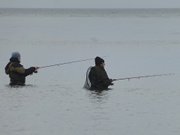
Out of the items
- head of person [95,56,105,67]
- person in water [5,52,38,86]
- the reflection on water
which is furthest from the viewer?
person in water [5,52,38,86]

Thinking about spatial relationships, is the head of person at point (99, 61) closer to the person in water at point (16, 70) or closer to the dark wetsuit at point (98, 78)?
the dark wetsuit at point (98, 78)

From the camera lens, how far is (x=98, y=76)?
23.2 metres

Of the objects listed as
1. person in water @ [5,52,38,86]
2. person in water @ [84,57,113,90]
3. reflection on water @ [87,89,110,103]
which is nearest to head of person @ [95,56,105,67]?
person in water @ [84,57,113,90]

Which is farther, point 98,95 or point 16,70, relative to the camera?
point 16,70

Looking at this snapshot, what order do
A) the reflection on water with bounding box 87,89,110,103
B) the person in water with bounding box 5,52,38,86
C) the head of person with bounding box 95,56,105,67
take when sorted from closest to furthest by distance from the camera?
the reflection on water with bounding box 87,89,110,103
the head of person with bounding box 95,56,105,67
the person in water with bounding box 5,52,38,86

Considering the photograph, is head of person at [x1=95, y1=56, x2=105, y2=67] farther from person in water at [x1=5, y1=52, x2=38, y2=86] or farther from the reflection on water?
person in water at [x1=5, y1=52, x2=38, y2=86]

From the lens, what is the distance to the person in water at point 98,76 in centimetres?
2314

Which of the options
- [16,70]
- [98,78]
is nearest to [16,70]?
[16,70]

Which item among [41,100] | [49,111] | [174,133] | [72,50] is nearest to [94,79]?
[41,100]

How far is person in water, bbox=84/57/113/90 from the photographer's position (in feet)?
75.9

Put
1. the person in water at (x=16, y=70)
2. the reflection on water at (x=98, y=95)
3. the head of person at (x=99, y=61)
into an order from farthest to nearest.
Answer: the person in water at (x=16, y=70) → the head of person at (x=99, y=61) → the reflection on water at (x=98, y=95)

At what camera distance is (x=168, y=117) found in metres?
19.6

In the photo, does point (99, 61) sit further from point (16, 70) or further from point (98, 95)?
point (16, 70)

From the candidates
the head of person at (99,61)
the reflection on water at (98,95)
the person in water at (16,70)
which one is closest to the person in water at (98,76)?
the head of person at (99,61)
